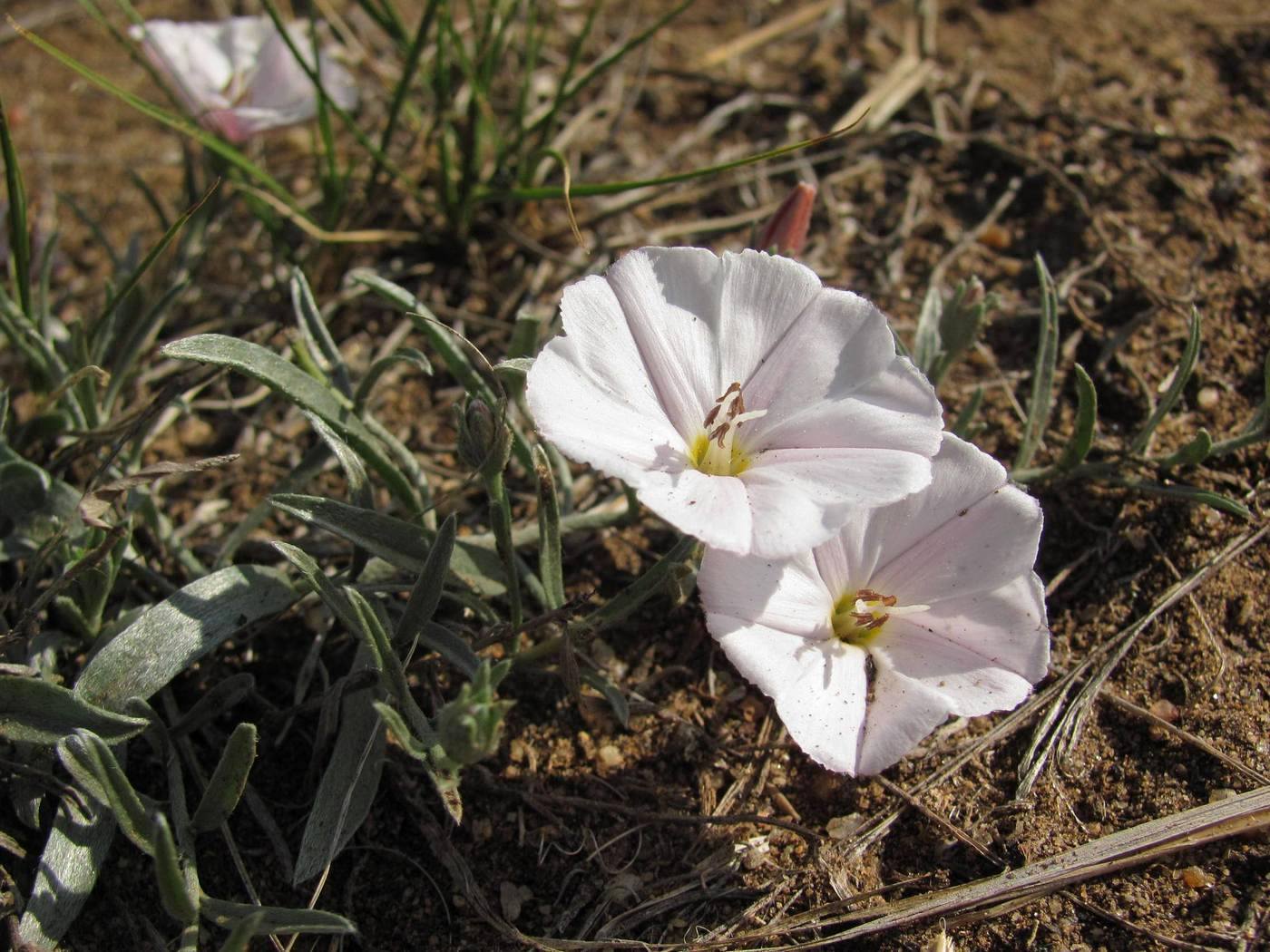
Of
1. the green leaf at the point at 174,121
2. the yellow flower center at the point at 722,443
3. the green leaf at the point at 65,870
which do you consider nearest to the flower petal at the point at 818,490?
the yellow flower center at the point at 722,443

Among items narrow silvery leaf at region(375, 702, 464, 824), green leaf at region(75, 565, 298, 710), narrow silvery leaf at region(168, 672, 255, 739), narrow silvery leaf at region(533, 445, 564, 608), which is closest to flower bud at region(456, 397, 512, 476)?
narrow silvery leaf at region(533, 445, 564, 608)

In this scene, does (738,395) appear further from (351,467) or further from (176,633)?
→ (176,633)

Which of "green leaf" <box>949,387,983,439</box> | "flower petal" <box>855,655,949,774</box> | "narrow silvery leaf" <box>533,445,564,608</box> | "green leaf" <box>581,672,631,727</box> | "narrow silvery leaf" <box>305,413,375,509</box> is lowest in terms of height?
"flower petal" <box>855,655,949,774</box>

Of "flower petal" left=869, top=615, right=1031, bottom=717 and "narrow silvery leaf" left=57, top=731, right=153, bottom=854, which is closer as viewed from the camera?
"narrow silvery leaf" left=57, top=731, right=153, bottom=854

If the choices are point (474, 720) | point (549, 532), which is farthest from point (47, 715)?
point (549, 532)

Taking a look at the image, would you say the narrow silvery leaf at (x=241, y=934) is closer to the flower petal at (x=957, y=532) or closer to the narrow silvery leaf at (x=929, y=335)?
the flower petal at (x=957, y=532)

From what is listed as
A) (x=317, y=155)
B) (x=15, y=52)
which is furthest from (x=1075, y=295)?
(x=15, y=52)

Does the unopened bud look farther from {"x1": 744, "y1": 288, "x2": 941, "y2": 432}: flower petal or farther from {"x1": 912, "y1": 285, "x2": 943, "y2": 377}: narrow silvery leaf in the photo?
{"x1": 744, "y1": 288, "x2": 941, "y2": 432}: flower petal

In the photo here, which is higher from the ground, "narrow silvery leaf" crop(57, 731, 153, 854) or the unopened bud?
the unopened bud
